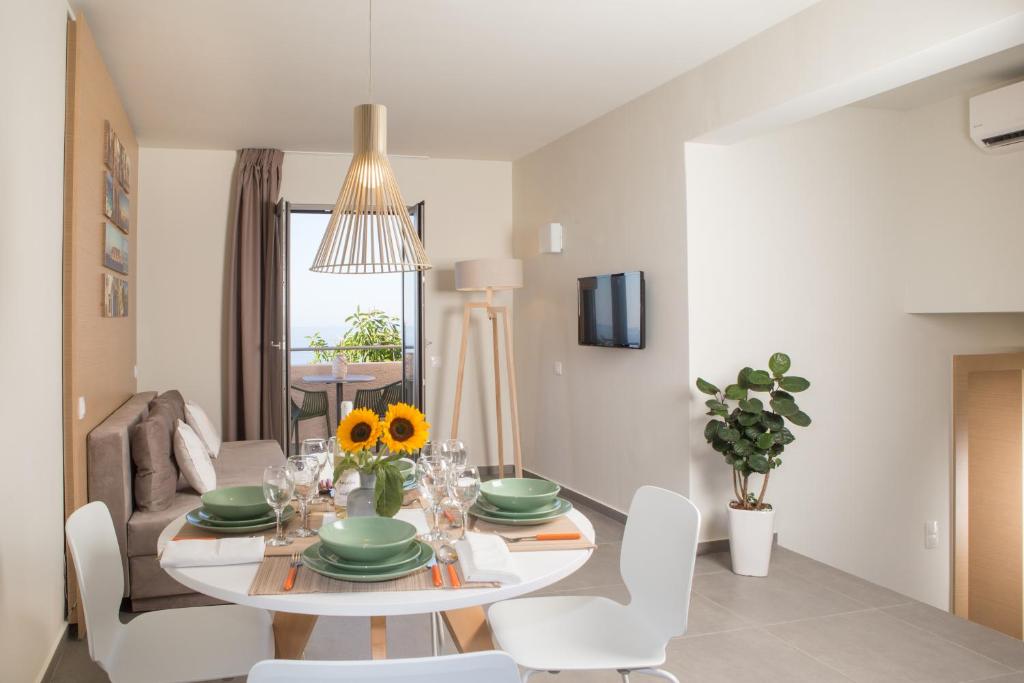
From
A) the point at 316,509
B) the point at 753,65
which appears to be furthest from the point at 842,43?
the point at 316,509

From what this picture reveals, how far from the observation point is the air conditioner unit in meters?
4.12

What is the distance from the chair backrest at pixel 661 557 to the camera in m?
2.05

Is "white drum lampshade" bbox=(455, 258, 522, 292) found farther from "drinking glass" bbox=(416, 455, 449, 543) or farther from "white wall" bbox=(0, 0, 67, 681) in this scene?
"drinking glass" bbox=(416, 455, 449, 543)

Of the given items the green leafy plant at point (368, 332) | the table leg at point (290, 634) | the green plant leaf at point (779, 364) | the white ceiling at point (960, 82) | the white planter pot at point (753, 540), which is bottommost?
the white planter pot at point (753, 540)

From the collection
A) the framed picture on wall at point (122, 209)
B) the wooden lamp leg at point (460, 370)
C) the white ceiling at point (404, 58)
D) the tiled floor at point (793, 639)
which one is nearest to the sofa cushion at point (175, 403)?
the framed picture on wall at point (122, 209)

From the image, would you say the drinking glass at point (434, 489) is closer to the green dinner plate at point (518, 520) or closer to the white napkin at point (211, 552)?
the green dinner plate at point (518, 520)

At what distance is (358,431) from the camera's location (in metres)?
1.97

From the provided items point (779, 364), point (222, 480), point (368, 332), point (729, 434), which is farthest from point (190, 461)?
point (368, 332)

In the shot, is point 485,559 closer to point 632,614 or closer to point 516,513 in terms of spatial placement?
point 516,513

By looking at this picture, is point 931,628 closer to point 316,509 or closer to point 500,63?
point 316,509

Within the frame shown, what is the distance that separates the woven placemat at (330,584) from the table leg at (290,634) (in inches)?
18.2

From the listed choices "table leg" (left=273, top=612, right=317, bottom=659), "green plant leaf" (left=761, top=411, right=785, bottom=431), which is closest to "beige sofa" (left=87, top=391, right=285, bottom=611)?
"table leg" (left=273, top=612, right=317, bottom=659)

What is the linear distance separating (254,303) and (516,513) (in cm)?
439

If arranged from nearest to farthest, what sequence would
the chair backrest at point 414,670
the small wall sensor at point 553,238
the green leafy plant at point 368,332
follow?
1. the chair backrest at point 414,670
2. the small wall sensor at point 553,238
3. the green leafy plant at point 368,332
